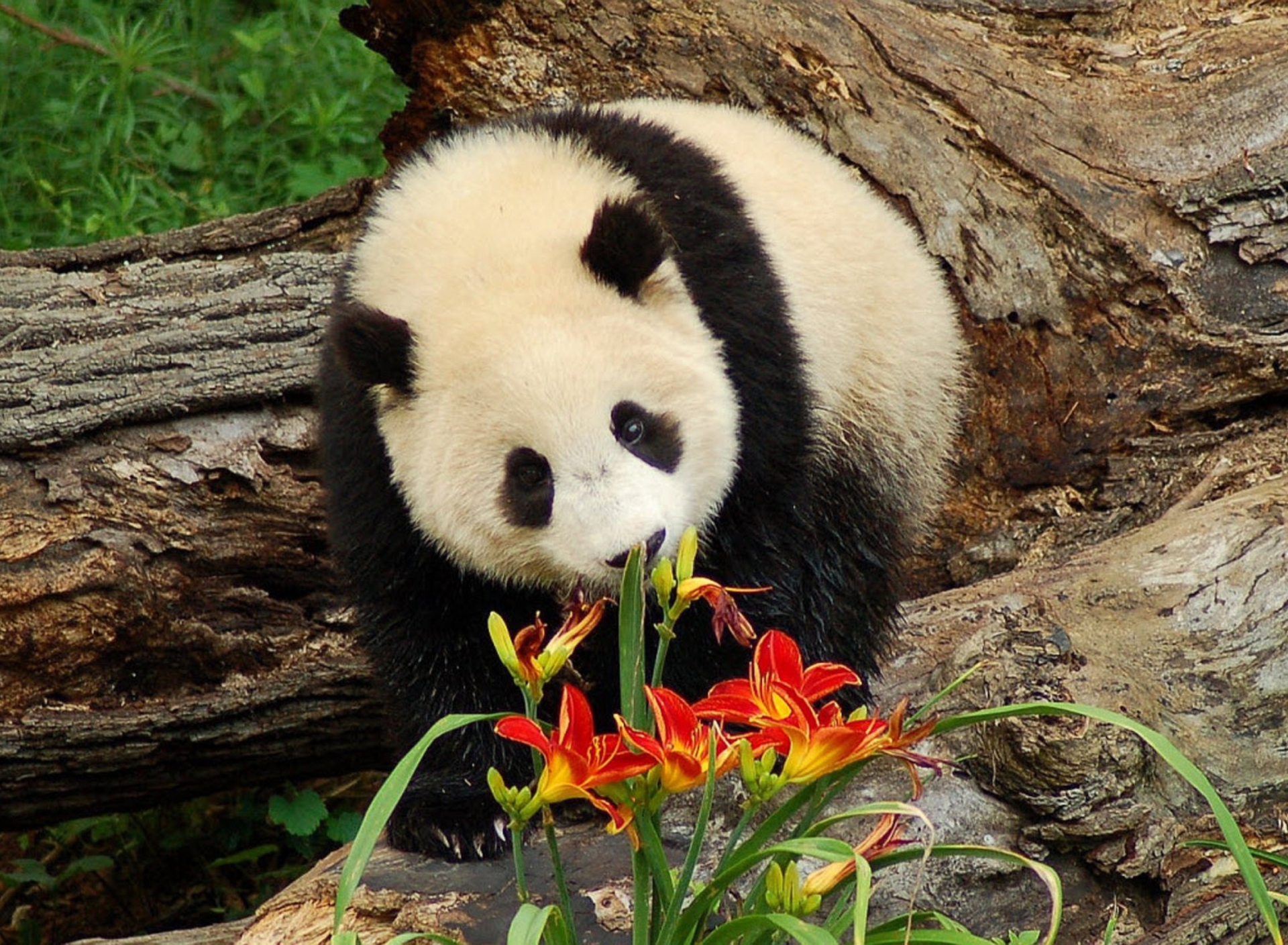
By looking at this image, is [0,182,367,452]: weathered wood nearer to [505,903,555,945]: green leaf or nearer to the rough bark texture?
the rough bark texture

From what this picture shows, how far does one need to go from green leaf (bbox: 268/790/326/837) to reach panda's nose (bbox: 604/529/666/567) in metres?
2.46

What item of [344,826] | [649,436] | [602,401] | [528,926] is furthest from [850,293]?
[344,826]

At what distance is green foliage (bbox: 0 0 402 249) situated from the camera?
684 cm

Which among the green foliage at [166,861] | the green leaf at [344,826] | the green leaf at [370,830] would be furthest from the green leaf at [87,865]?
the green leaf at [370,830]

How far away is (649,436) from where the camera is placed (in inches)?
122

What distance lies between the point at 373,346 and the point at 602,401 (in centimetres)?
49

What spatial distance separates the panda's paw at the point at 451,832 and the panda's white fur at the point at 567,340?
0.52 metres

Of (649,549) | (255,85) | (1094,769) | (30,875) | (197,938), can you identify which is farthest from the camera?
(255,85)

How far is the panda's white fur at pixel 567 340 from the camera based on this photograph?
2.98m

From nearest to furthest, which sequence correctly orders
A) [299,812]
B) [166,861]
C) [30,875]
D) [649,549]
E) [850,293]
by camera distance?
1. [649,549]
2. [850,293]
3. [30,875]
4. [299,812]
5. [166,861]

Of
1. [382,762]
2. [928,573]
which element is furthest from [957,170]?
[382,762]

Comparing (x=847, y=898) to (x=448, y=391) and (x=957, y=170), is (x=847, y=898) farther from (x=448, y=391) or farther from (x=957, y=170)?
(x=957, y=170)

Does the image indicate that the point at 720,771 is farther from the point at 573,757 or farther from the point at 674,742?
the point at 573,757

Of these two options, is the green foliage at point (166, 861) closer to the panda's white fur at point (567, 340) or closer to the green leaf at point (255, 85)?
the panda's white fur at point (567, 340)
